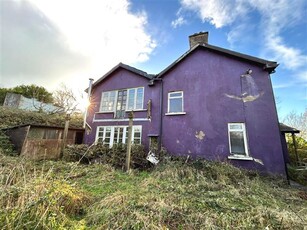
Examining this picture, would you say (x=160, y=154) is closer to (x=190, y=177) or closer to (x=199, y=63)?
(x=190, y=177)

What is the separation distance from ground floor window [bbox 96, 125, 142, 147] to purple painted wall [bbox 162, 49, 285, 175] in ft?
6.94

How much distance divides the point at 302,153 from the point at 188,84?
9.53m

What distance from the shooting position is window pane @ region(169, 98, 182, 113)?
1005cm

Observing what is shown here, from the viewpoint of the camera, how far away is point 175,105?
10188 mm

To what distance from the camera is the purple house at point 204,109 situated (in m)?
7.68

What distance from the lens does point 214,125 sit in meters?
8.66

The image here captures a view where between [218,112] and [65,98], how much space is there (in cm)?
1954

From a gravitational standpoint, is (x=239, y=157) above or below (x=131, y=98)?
below

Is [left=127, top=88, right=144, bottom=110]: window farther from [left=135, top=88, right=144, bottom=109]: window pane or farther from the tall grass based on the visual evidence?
the tall grass

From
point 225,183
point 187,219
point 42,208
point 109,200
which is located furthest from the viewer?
point 225,183

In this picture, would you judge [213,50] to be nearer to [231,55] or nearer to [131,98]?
[231,55]

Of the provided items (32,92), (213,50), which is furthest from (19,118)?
(213,50)

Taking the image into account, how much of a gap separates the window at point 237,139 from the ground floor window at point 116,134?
583cm

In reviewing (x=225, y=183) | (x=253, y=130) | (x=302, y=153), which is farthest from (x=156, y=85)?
(x=302, y=153)
